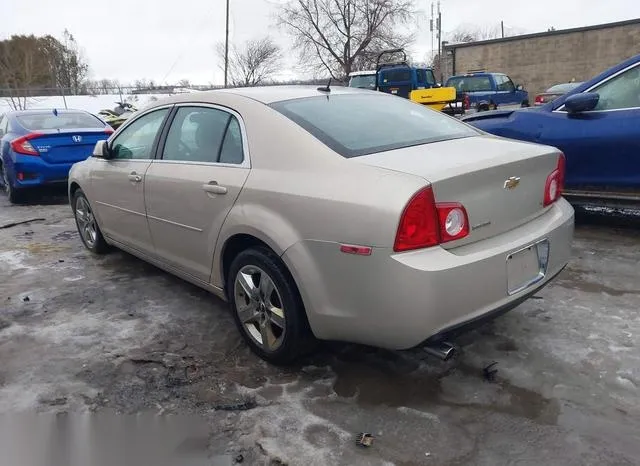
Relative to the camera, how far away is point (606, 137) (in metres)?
4.86

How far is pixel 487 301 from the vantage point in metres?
2.57

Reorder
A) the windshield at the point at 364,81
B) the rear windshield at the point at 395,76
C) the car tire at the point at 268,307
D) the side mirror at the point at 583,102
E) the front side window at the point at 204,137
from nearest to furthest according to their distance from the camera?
the car tire at the point at 268,307 → the front side window at the point at 204,137 → the side mirror at the point at 583,102 → the rear windshield at the point at 395,76 → the windshield at the point at 364,81

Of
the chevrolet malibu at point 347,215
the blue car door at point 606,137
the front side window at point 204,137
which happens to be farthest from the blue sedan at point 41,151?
the blue car door at point 606,137

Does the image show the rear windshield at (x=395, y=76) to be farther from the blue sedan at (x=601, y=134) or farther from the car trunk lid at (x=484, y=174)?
the car trunk lid at (x=484, y=174)

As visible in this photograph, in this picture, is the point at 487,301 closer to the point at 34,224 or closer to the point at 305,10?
the point at 34,224

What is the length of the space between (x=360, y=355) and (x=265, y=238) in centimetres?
92

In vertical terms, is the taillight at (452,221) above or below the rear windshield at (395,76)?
below

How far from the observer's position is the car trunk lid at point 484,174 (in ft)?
8.35

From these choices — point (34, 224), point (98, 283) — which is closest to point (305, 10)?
point (34, 224)

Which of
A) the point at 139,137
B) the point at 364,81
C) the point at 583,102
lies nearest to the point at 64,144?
the point at 139,137

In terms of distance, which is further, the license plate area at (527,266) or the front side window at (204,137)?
the front side window at (204,137)

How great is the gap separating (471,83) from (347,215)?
18510 mm

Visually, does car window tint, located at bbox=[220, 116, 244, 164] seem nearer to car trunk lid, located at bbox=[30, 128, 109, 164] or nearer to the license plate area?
the license plate area

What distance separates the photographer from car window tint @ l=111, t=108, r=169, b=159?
4.09 m
